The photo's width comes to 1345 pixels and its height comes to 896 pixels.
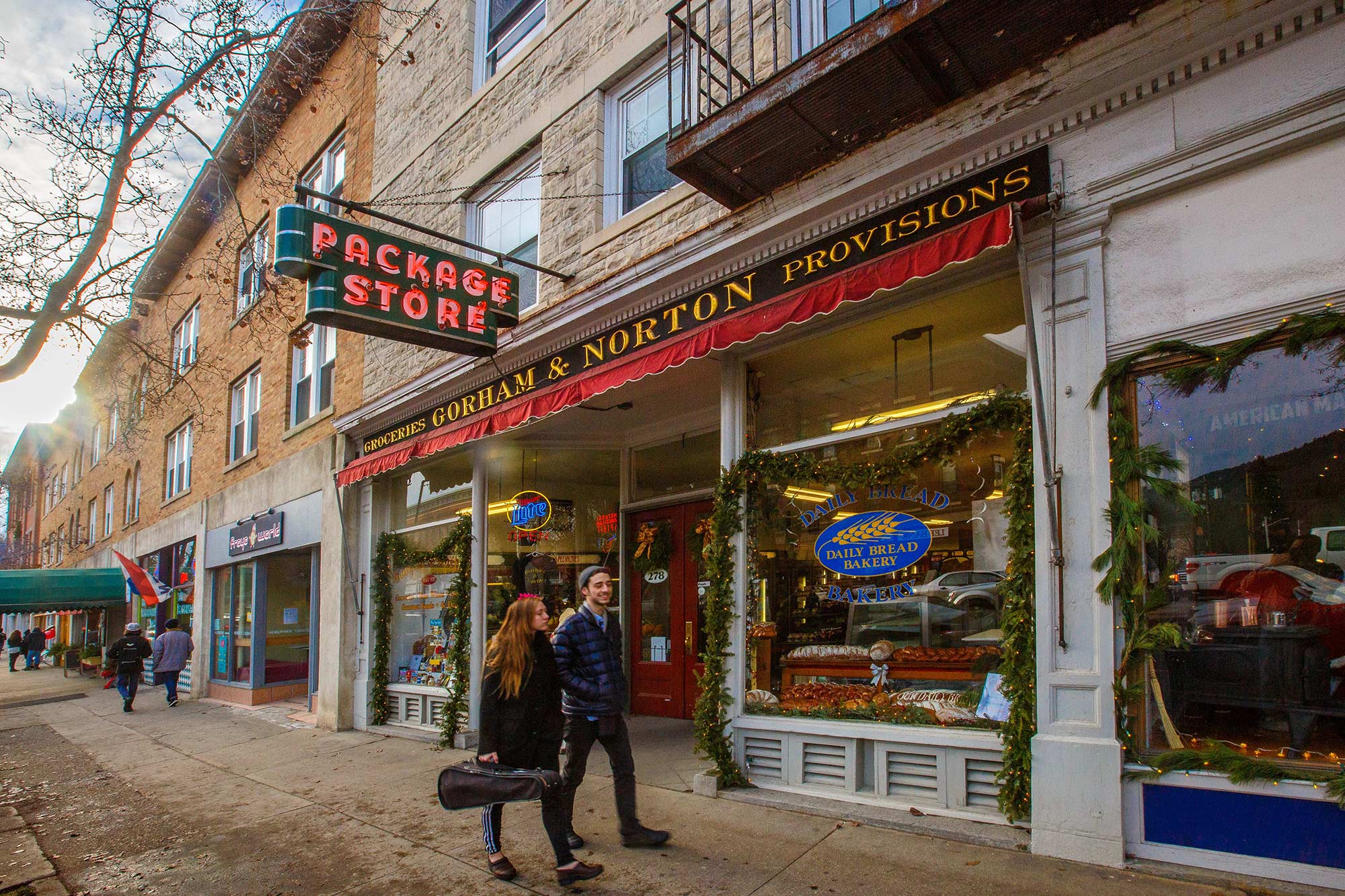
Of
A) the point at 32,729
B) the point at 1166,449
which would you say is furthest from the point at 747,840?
the point at 32,729

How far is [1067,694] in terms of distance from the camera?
4605 millimetres

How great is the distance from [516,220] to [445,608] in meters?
4.83

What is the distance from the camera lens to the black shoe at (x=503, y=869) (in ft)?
16.1

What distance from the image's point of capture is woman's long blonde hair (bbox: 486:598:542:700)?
4781 millimetres

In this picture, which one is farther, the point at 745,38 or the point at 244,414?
the point at 244,414

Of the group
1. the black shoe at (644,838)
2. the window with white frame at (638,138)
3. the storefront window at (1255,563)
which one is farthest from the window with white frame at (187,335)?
the storefront window at (1255,563)

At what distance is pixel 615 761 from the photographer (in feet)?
17.2

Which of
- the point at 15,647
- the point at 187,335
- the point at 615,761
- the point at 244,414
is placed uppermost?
the point at 187,335

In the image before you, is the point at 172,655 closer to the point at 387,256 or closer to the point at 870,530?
the point at 387,256

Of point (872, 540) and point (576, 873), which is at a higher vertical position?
point (872, 540)

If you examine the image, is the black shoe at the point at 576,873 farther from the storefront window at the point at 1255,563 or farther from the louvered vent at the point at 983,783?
the storefront window at the point at 1255,563

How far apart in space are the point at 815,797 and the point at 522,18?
9319 millimetres

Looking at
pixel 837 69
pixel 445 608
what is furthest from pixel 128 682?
pixel 837 69

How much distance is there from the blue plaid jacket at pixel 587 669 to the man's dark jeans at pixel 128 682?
1382 centimetres
